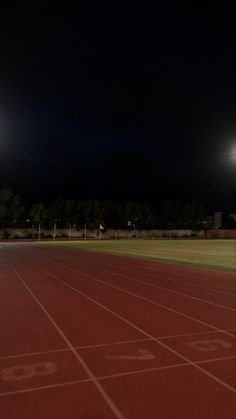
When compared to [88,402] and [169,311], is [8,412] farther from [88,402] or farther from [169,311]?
[169,311]

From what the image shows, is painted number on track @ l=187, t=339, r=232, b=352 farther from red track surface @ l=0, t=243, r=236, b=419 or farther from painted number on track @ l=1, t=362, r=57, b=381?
painted number on track @ l=1, t=362, r=57, b=381

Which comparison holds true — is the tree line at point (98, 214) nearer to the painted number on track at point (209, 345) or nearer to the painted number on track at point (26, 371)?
the painted number on track at point (209, 345)

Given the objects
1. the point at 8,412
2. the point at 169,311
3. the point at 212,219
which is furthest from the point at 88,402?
the point at 212,219

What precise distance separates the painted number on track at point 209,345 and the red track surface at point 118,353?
2 centimetres

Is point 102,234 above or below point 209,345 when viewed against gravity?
above

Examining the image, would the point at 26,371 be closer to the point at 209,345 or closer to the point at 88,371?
the point at 88,371

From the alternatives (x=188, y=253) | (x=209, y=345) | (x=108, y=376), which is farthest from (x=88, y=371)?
(x=188, y=253)

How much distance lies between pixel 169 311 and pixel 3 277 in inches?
352

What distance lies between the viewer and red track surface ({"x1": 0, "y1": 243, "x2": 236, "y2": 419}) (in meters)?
4.58

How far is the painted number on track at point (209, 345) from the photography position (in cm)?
667

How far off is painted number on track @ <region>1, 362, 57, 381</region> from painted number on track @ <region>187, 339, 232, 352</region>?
2.21 metres

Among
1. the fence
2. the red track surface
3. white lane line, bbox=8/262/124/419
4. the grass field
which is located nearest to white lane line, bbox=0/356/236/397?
the red track surface

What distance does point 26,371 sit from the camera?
5648mm

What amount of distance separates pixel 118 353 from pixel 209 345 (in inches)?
57.8
